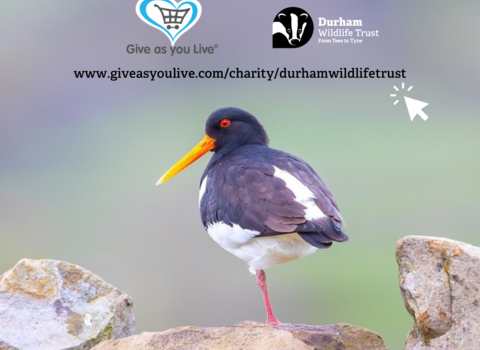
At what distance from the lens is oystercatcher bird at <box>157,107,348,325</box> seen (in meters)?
4.58

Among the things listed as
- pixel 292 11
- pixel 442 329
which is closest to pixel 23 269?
pixel 442 329

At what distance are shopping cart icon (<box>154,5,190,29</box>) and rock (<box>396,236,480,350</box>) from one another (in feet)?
19.2

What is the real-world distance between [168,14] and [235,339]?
6051 millimetres

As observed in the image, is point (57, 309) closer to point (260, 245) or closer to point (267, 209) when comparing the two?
point (260, 245)

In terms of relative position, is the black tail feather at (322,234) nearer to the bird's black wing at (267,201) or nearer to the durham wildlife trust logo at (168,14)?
the bird's black wing at (267,201)

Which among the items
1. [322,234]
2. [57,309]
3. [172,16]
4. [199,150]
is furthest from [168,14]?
[322,234]

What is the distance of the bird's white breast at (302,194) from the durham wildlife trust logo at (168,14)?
4346 mm

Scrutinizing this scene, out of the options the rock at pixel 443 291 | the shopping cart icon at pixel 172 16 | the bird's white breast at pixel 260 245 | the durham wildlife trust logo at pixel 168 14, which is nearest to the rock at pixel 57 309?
the bird's white breast at pixel 260 245

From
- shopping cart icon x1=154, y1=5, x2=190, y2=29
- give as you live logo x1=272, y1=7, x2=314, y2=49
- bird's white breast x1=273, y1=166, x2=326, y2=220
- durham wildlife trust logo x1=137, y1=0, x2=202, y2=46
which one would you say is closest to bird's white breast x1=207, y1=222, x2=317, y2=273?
bird's white breast x1=273, y1=166, x2=326, y2=220

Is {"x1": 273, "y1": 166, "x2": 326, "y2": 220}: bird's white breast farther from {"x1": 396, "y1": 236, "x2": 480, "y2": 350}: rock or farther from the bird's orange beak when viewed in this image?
the bird's orange beak

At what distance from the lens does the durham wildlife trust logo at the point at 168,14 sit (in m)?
9.24

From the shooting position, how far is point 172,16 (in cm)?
960

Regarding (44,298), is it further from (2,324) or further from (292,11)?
(292,11)

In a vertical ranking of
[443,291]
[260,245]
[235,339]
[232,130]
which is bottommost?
[235,339]
